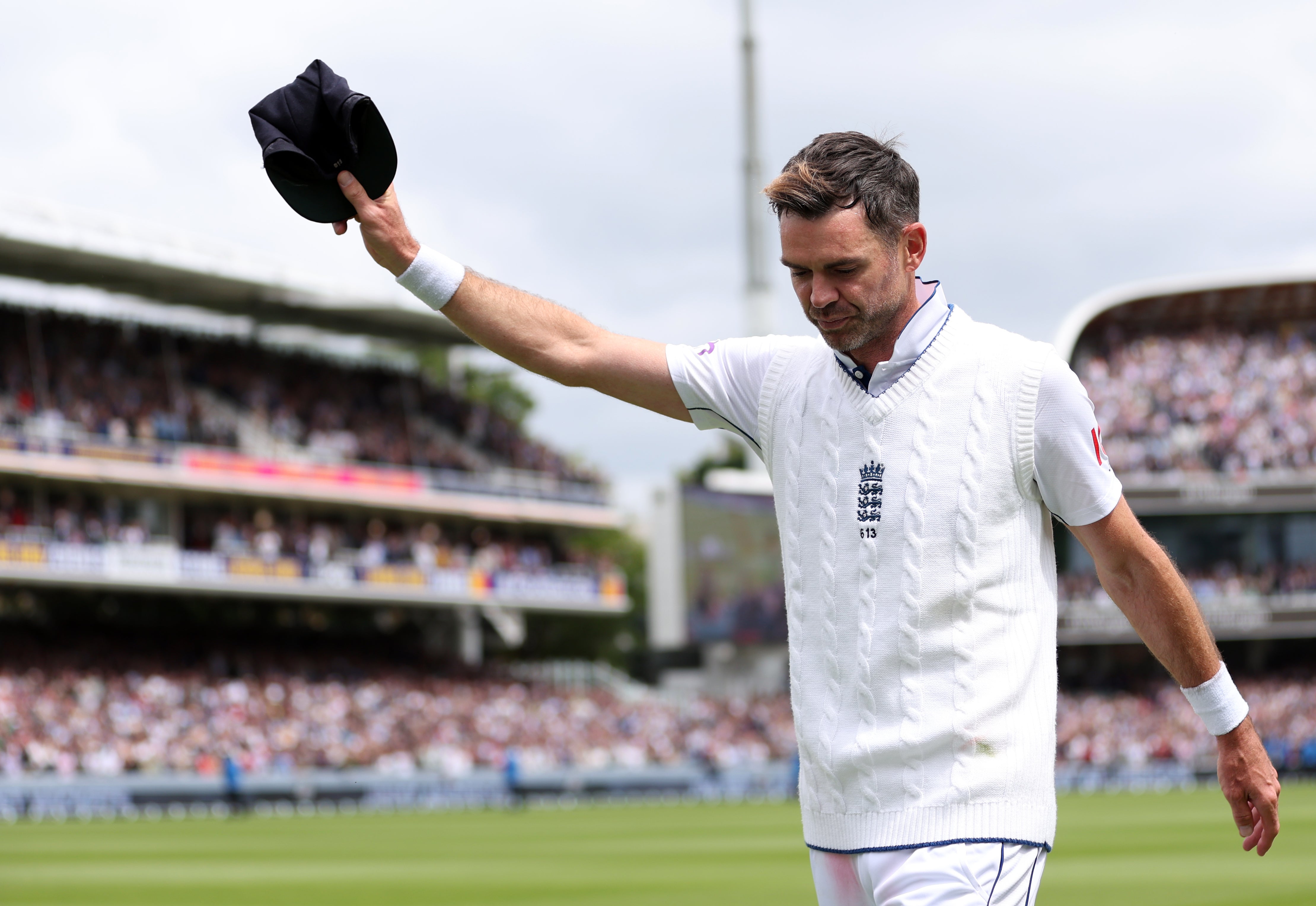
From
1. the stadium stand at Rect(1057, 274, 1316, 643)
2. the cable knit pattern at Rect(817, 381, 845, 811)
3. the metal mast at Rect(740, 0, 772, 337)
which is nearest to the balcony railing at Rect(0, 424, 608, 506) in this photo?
the metal mast at Rect(740, 0, 772, 337)

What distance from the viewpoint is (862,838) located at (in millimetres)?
3203

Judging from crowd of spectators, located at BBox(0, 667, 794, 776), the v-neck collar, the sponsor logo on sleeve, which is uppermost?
the v-neck collar

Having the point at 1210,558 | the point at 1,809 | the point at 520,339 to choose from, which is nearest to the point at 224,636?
the point at 1,809

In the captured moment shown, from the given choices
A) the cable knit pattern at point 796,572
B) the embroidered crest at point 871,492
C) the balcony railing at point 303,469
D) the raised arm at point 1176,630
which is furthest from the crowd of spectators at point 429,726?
the raised arm at point 1176,630

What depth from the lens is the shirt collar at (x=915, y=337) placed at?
330 cm

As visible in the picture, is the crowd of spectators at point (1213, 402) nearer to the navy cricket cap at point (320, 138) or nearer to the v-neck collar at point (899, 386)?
the v-neck collar at point (899, 386)

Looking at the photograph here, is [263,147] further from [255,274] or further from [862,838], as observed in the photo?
[255,274]

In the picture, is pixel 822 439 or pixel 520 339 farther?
pixel 520 339

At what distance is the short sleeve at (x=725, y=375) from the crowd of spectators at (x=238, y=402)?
36.2 meters

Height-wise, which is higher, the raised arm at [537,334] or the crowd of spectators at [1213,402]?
the crowd of spectators at [1213,402]

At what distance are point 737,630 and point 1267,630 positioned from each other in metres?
15.1

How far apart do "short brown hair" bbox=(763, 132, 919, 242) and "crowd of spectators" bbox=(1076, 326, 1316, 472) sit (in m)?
44.4

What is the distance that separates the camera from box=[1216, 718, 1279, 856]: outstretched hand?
11.1ft

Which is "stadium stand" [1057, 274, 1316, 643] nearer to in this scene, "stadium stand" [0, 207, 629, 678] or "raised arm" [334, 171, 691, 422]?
"stadium stand" [0, 207, 629, 678]
